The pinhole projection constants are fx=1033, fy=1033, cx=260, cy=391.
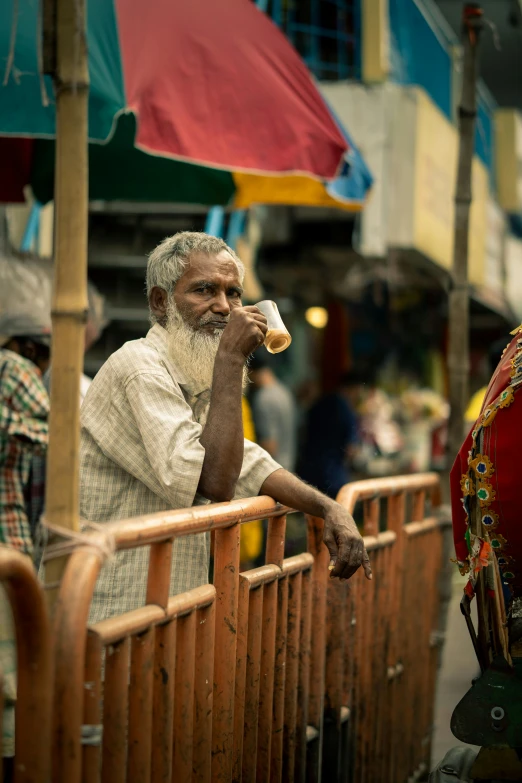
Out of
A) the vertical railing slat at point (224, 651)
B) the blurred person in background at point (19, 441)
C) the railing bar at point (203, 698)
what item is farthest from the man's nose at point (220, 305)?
the blurred person in background at point (19, 441)

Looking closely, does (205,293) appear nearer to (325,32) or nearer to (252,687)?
(252,687)

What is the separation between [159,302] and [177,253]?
175 millimetres

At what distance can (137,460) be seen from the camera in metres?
2.90

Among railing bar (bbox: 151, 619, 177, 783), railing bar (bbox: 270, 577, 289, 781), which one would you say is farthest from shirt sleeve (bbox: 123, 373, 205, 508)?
railing bar (bbox: 270, 577, 289, 781)

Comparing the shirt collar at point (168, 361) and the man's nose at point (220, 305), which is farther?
the man's nose at point (220, 305)

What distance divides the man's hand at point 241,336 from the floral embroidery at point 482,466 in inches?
27.1

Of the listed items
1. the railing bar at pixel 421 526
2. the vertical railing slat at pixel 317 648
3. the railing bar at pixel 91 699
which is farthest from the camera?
the railing bar at pixel 421 526


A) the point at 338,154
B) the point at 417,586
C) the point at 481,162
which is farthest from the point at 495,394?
the point at 481,162

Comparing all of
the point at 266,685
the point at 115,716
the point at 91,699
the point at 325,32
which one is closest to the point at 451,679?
the point at 266,685

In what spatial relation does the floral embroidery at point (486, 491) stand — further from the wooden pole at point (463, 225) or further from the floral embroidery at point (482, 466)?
the wooden pole at point (463, 225)

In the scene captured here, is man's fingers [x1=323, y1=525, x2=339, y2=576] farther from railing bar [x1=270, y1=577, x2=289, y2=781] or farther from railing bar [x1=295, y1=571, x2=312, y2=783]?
railing bar [x1=295, y1=571, x2=312, y2=783]

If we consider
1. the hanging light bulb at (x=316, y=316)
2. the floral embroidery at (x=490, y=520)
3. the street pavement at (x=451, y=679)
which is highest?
the hanging light bulb at (x=316, y=316)

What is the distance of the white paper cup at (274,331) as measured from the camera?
2.99 m

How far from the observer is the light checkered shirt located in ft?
9.20
